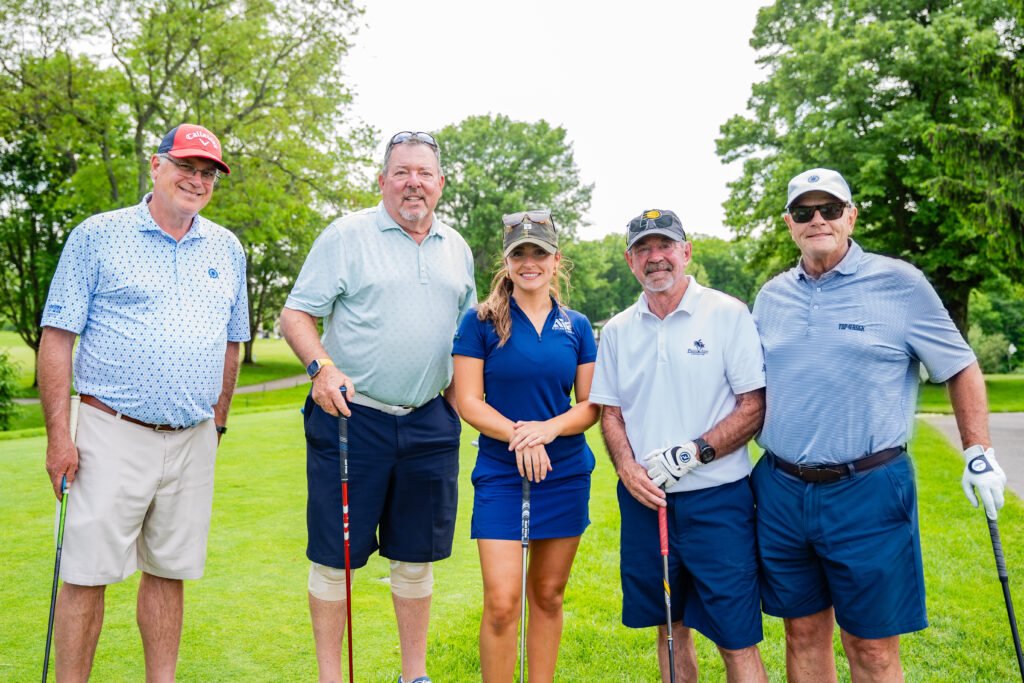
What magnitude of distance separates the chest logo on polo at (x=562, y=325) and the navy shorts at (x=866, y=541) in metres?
1.13

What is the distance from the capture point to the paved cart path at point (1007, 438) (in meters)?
9.55

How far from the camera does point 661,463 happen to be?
2896 millimetres

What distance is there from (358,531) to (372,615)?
47.1 inches

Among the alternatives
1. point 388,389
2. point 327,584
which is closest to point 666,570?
point 388,389

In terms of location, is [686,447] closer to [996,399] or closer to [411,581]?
[411,581]

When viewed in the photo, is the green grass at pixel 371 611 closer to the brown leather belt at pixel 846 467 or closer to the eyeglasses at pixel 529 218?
the brown leather belt at pixel 846 467

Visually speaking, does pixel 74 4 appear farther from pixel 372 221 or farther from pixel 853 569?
pixel 853 569

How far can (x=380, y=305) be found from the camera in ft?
11.6

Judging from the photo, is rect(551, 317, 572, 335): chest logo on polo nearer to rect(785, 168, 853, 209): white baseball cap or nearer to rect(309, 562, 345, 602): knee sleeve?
rect(785, 168, 853, 209): white baseball cap

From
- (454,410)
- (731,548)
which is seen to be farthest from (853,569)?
(454,410)

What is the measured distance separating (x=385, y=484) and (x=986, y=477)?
2579 mm

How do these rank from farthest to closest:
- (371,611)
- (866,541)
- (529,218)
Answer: (371,611), (529,218), (866,541)

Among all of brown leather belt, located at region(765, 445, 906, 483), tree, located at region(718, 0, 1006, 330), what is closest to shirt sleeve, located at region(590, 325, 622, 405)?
brown leather belt, located at region(765, 445, 906, 483)

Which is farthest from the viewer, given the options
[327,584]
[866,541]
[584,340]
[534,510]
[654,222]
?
[327,584]
